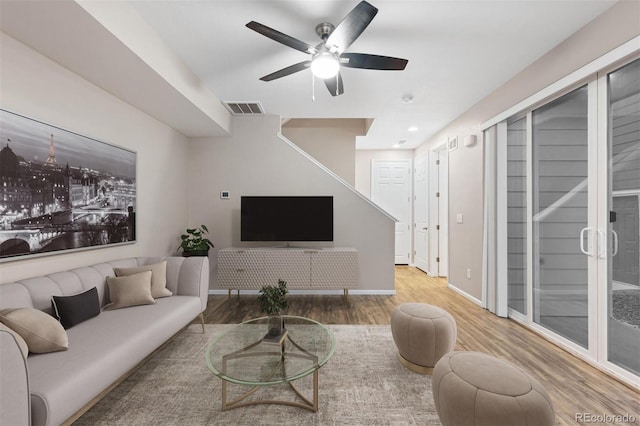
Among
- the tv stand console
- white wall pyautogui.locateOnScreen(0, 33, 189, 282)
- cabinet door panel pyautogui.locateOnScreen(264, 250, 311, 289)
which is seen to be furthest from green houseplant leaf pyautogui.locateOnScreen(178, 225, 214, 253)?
cabinet door panel pyautogui.locateOnScreen(264, 250, 311, 289)

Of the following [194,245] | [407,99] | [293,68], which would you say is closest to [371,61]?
[293,68]

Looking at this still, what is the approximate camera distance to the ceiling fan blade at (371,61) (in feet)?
7.09

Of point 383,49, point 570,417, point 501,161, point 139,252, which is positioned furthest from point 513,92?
point 139,252

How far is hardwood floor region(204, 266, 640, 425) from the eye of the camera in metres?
1.80

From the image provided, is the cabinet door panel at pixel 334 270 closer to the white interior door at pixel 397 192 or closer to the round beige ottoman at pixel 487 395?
the round beige ottoman at pixel 487 395

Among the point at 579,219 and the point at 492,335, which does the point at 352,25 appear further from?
the point at 492,335

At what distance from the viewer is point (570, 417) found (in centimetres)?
165

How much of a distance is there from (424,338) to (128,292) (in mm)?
2364

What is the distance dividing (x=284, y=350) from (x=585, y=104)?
122 inches

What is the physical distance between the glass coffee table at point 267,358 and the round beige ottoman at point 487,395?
0.65 meters

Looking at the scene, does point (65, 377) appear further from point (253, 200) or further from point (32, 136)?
point (253, 200)

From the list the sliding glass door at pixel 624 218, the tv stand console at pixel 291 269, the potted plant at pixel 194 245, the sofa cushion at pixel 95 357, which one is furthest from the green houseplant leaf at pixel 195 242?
the sliding glass door at pixel 624 218

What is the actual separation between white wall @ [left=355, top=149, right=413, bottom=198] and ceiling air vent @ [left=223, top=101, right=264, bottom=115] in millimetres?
2903

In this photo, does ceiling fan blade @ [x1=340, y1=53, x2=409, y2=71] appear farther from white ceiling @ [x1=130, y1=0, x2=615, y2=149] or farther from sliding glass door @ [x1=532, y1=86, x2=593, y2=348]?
sliding glass door @ [x1=532, y1=86, x2=593, y2=348]
